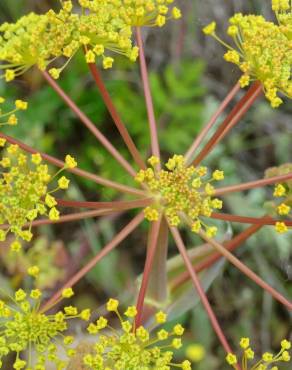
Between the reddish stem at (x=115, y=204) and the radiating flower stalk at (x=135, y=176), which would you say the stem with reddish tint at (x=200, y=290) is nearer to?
the radiating flower stalk at (x=135, y=176)

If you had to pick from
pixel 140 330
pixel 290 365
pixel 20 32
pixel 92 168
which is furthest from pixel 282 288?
pixel 20 32

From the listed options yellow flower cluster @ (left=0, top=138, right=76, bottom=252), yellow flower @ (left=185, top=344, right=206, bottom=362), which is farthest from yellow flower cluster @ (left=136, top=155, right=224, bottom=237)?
yellow flower @ (left=185, top=344, right=206, bottom=362)

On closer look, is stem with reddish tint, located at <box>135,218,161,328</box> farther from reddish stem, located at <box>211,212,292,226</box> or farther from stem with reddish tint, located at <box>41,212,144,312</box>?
reddish stem, located at <box>211,212,292,226</box>

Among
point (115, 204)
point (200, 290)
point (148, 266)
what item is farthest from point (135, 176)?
point (200, 290)

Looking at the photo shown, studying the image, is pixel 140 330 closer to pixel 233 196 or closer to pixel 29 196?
pixel 29 196

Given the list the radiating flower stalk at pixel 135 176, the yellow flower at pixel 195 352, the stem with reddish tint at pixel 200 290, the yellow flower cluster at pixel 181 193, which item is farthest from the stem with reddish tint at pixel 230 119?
the yellow flower at pixel 195 352

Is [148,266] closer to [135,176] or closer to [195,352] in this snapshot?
[135,176]
